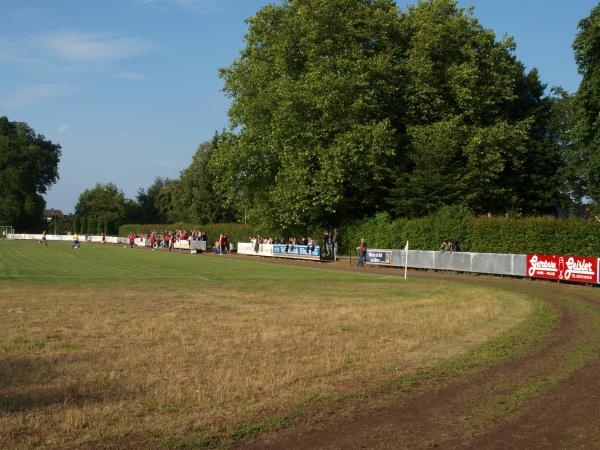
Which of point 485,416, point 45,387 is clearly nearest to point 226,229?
point 45,387

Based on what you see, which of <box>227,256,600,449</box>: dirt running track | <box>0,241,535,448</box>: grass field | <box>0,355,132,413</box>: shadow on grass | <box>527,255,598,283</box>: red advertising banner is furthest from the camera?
<box>527,255,598,283</box>: red advertising banner

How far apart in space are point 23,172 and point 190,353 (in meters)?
113

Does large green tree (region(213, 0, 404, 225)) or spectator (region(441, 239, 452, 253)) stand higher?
large green tree (region(213, 0, 404, 225))

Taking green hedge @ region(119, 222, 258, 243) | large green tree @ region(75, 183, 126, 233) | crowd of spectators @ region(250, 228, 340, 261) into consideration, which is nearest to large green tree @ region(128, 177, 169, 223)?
large green tree @ region(75, 183, 126, 233)

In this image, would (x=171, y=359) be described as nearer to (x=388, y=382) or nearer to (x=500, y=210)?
(x=388, y=382)

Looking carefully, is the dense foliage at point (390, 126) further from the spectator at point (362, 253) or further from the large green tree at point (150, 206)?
the large green tree at point (150, 206)

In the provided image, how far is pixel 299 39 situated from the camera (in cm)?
4731

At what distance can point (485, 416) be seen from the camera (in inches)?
290

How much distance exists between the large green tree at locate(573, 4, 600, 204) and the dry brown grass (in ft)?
73.2

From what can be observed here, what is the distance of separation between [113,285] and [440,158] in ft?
89.5

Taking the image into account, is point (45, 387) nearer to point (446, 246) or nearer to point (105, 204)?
point (446, 246)

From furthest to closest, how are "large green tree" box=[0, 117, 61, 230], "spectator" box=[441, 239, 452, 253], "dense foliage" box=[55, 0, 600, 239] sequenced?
"large green tree" box=[0, 117, 61, 230] < "dense foliage" box=[55, 0, 600, 239] < "spectator" box=[441, 239, 452, 253]

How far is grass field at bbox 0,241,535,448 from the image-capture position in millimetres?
7008

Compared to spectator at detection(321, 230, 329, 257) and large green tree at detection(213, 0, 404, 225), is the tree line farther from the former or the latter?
spectator at detection(321, 230, 329, 257)
